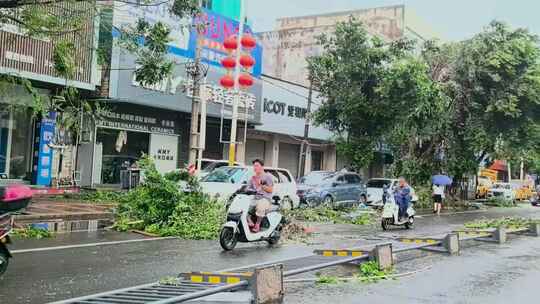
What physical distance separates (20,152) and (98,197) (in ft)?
12.5

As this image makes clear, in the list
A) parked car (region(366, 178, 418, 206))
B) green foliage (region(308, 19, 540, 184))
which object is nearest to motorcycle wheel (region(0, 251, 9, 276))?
green foliage (region(308, 19, 540, 184))

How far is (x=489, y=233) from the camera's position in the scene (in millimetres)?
13188

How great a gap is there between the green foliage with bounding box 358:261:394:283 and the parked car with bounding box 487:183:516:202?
33.0 meters

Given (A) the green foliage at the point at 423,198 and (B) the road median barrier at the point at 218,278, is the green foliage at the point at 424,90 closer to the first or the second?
(A) the green foliage at the point at 423,198

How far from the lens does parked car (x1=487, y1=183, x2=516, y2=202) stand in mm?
38781

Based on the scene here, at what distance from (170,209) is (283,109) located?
57.8 ft

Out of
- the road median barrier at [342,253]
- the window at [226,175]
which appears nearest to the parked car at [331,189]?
the window at [226,175]

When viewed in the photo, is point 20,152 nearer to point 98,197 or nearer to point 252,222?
point 98,197

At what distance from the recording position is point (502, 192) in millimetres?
39031

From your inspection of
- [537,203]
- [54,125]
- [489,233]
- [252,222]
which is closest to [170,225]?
[252,222]

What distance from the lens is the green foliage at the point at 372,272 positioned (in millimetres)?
7715

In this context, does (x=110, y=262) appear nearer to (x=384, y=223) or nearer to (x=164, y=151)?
(x=384, y=223)

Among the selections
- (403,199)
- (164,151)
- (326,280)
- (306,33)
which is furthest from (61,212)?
(306,33)

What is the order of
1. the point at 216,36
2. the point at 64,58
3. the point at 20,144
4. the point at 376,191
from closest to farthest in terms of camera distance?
1. the point at 64,58
2. the point at 20,144
3. the point at 216,36
4. the point at 376,191
